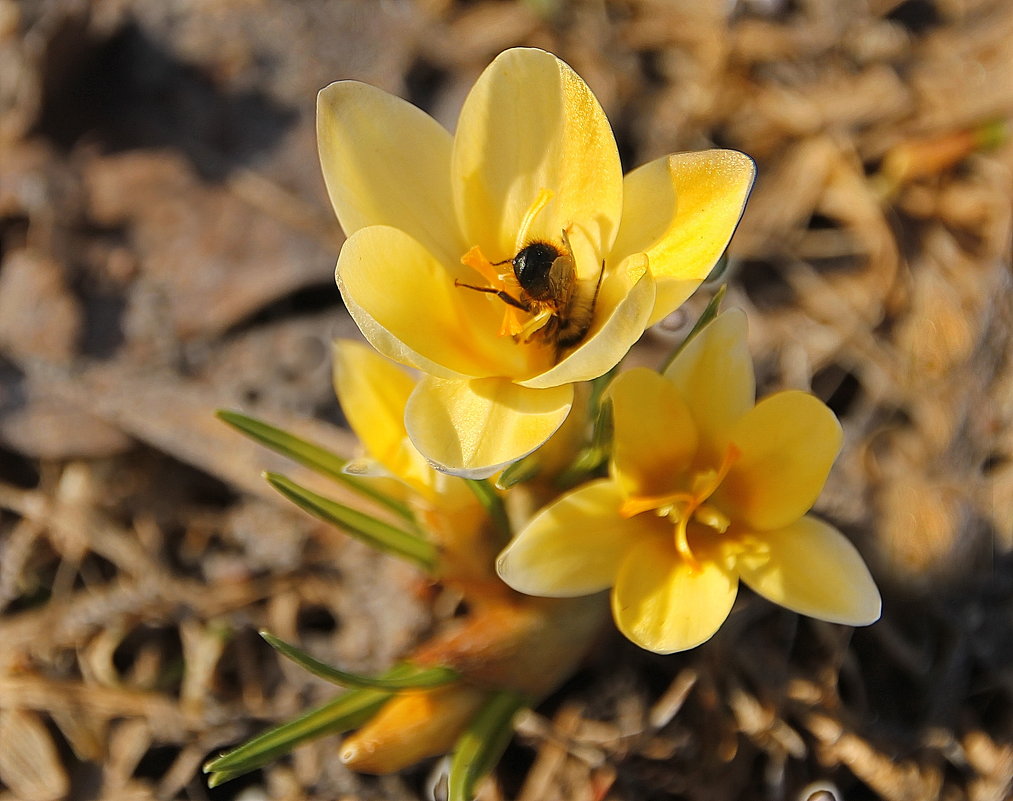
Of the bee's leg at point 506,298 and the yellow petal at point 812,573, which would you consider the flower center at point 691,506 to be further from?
the bee's leg at point 506,298

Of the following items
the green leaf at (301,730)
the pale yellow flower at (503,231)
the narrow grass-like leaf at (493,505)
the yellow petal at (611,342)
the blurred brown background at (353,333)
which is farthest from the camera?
the blurred brown background at (353,333)

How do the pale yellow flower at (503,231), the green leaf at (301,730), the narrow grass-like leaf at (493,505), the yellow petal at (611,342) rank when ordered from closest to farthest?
the yellow petal at (611,342), the pale yellow flower at (503,231), the green leaf at (301,730), the narrow grass-like leaf at (493,505)

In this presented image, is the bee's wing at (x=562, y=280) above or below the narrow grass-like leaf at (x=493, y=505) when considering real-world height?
above

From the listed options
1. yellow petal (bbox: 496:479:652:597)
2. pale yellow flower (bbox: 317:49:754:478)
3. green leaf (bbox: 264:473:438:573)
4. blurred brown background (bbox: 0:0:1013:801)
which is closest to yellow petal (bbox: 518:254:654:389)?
pale yellow flower (bbox: 317:49:754:478)

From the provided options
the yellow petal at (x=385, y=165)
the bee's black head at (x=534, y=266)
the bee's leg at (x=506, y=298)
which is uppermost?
the yellow petal at (x=385, y=165)

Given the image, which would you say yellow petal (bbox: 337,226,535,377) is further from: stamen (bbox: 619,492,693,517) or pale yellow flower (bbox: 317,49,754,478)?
stamen (bbox: 619,492,693,517)

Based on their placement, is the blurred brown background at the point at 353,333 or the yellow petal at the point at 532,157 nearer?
the yellow petal at the point at 532,157

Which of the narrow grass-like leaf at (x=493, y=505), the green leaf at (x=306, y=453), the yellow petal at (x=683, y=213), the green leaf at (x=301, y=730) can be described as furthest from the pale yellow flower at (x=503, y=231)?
the green leaf at (x=301, y=730)
